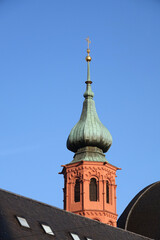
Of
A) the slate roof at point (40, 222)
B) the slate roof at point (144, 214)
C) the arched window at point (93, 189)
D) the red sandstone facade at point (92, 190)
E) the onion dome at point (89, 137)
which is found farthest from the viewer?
the onion dome at point (89, 137)

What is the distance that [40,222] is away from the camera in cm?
3259

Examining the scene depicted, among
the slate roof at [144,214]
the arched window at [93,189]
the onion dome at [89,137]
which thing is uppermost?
the onion dome at [89,137]

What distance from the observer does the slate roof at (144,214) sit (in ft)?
169

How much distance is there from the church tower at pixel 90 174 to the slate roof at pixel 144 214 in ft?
4.21

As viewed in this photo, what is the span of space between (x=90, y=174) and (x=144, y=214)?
5370mm

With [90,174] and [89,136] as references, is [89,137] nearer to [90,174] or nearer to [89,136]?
[89,136]

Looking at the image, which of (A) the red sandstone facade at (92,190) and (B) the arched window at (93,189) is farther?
(B) the arched window at (93,189)

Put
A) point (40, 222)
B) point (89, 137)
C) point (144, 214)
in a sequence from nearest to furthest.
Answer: point (40, 222) < point (144, 214) < point (89, 137)

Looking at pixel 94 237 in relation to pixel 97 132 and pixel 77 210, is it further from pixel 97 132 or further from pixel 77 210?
pixel 97 132

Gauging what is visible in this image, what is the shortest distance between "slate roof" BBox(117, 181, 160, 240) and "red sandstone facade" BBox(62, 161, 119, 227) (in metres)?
1.25

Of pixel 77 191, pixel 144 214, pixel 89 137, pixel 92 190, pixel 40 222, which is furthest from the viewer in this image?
pixel 89 137

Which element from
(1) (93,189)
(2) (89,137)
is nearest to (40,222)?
(1) (93,189)

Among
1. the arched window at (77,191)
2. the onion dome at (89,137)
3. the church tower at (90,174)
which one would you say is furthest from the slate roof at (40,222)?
the onion dome at (89,137)

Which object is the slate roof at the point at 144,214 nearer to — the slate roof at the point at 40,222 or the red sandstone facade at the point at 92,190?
the red sandstone facade at the point at 92,190
